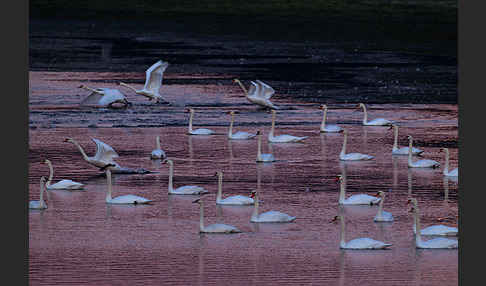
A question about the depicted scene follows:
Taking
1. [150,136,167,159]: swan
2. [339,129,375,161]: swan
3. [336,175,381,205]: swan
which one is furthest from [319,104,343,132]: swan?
[336,175,381,205]: swan

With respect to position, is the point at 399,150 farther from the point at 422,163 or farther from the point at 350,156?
the point at 422,163

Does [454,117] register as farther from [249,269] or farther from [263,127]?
[249,269]

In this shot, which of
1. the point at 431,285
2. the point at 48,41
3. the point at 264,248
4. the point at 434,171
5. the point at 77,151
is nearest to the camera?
the point at 431,285

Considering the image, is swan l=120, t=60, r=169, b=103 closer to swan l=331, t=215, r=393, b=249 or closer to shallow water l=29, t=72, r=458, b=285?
shallow water l=29, t=72, r=458, b=285

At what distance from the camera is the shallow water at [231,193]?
1541 cm

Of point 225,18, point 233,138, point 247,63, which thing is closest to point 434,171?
point 233,138

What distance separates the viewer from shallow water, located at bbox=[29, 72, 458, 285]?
15406 millimetres

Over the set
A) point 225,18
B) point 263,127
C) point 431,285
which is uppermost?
point 225,18

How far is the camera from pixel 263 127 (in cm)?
2656

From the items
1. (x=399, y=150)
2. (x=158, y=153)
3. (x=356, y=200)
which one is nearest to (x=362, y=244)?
(x=356, y=200)

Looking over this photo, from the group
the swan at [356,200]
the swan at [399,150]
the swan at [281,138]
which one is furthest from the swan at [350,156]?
the swan at [356,200]

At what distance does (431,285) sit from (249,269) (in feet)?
7.09

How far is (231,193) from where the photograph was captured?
1967 cm

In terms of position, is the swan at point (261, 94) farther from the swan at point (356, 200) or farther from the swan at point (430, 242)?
the swan at point (430, 242)
